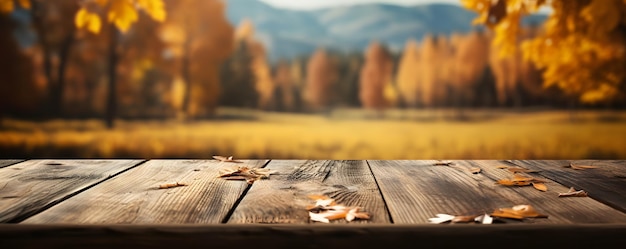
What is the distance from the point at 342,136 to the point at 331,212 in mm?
5077

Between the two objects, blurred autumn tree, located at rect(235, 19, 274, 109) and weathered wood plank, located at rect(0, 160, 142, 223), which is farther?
blurred autumn tree, located at rect(235, 19, 274, 109)

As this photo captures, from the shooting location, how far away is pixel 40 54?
6.11 metres

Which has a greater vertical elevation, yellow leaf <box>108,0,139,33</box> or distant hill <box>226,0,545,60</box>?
distant hill <box>226,0,545,60</box>

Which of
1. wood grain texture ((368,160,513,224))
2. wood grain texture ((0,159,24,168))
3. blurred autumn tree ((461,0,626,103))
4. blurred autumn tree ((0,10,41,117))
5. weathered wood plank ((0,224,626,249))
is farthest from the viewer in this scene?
blurred autumn tree ((0,10,41,117))

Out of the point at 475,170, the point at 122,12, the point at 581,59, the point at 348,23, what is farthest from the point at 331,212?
the point at 581,59

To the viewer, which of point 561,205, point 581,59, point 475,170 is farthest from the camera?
point 581,59

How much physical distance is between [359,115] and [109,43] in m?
2.88

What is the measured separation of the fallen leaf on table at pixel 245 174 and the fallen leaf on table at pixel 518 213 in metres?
0.64

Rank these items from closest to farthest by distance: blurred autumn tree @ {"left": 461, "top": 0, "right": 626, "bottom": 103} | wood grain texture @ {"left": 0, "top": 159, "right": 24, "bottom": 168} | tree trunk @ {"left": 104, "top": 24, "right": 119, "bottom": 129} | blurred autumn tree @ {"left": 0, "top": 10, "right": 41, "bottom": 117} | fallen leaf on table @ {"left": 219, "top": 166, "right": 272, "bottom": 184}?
fallen leaf on table @ {"left": 219, "top": 166, "right": 272, "bottom": 184} < wood grain texture @ {"left": 0, "top": 159, "right": 24, "bottom": 168} < blurred autumn tree @ {"left": 461, "top": 0, "right": 626, "bottom": 103} < blurred autumn tree @ {"left": 0, "top": 10, "right": 41, "bottom": 117} < tree trunk @ {"left": 104, "top": 24, "right": 119, "bottom": 129}

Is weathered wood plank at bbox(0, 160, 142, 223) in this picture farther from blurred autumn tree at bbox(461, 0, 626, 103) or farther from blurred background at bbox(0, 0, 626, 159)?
blurred background at bbox(0, 0, 626, 159)

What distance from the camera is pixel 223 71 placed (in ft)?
20.9

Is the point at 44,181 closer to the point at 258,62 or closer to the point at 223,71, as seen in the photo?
the point at 258,62

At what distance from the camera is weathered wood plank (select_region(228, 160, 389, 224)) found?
105 cm

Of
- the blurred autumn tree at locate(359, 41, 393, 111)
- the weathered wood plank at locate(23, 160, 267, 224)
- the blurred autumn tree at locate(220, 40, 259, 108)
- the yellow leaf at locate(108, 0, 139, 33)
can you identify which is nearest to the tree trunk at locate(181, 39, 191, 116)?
the blurred autumn tree at locate(220, 40, 259, 108)
